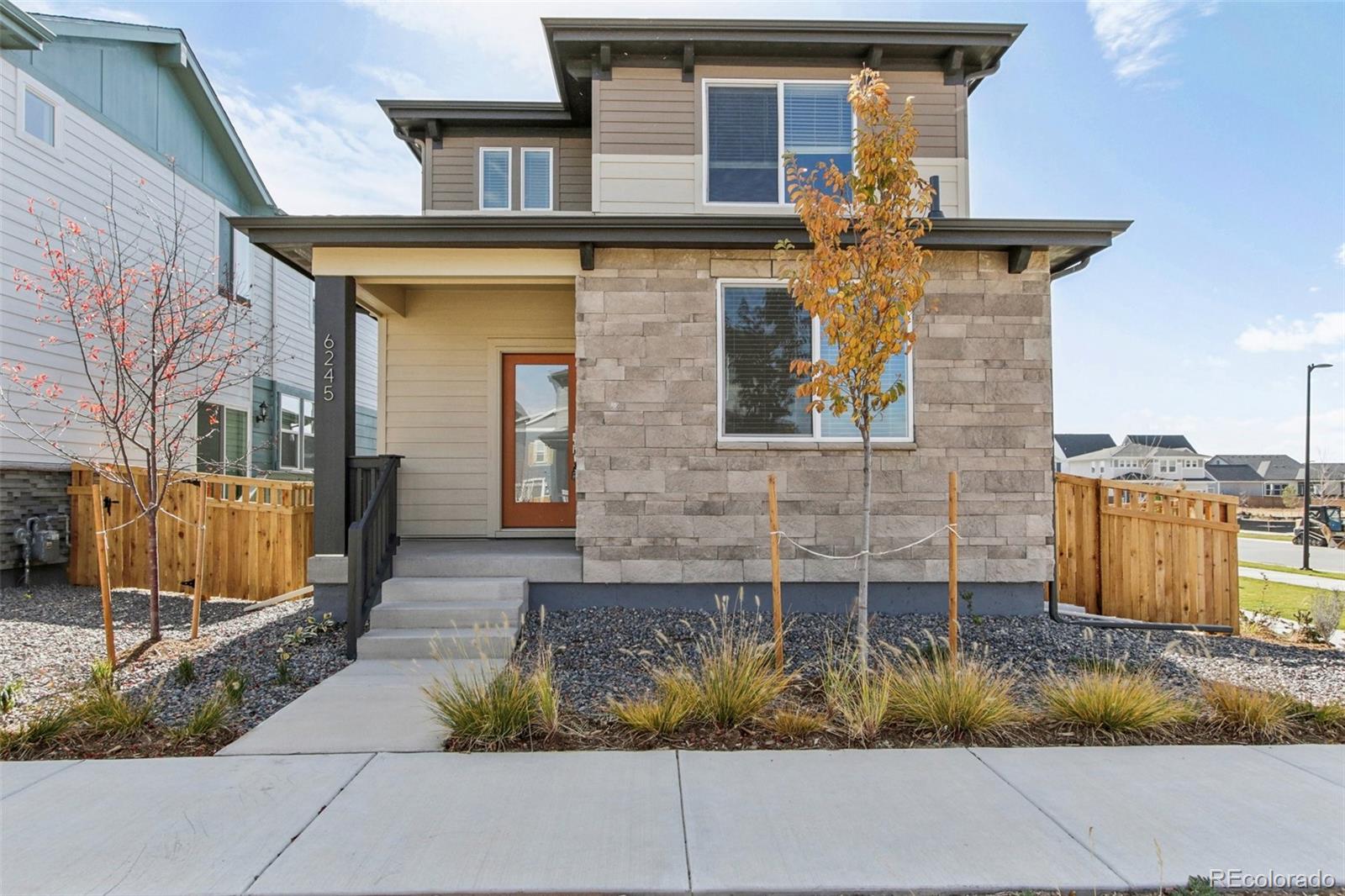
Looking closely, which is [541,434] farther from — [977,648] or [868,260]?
[977,648]

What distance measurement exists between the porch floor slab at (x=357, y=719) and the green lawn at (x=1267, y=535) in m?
33.9

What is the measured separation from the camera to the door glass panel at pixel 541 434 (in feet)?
28.6

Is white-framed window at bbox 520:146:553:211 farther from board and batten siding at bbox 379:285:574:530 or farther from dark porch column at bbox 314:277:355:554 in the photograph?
dark porch column at bbox 314:277:355:554

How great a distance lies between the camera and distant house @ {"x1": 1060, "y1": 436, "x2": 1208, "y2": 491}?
52.9 m

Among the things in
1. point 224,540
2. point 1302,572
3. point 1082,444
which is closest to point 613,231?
point 224,540

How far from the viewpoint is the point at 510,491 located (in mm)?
8695

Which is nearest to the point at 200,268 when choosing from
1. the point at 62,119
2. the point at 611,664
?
the point at 62,119

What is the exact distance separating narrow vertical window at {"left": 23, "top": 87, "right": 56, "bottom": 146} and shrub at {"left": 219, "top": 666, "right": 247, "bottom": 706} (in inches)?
333

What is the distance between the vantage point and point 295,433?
1491 centimetres

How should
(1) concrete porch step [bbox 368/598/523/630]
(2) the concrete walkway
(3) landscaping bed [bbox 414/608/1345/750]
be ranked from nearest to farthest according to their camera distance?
1. (2) the concrete walkway
2. (3) landscaping bed [bbox 414/608/1345/750]
3. (1) concrete porch step [bbox 368/598/523/630]

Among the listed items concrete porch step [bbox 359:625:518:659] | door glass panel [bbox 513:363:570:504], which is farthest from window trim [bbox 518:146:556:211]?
concrete porch step [bbox 359:625:518:659]

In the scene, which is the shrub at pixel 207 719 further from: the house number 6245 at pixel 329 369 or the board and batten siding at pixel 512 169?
the board and batten siding at pixel 512 169

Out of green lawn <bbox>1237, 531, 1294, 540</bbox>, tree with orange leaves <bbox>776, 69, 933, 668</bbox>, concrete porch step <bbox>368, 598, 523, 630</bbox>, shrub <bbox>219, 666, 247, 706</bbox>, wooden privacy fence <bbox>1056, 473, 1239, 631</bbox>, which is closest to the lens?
shrub <bbox>219, 666, 247, 706</bbox>

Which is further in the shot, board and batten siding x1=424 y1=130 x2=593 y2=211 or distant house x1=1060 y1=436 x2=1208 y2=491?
distant house x1=1060 y1=436 x2=1208 y2=491
